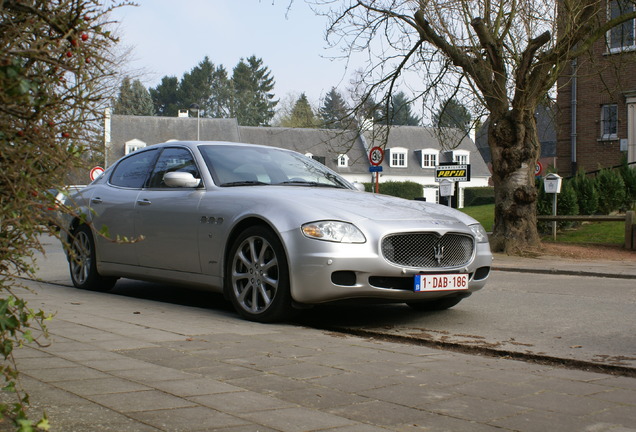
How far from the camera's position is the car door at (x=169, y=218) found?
7391mm

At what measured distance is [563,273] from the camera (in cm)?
1251

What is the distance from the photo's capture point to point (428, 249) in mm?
6555

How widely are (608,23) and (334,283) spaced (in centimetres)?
1295

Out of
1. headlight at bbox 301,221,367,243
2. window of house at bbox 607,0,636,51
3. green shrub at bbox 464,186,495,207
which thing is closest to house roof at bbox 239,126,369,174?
green shrub at bbox 464,186,495,207

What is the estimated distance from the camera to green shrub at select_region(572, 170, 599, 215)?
22.0 metres

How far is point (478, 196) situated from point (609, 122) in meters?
37.3

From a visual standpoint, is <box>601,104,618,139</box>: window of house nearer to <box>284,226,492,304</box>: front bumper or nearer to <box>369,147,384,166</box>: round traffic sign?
<box>369,147,384,166</box>: round traffic sign

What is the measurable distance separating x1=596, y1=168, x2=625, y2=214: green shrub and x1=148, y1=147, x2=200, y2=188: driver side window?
17.0m

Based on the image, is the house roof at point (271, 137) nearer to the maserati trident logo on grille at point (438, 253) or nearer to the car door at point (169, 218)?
the car door at point (169, 218)

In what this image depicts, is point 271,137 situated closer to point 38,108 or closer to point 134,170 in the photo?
point 134,170

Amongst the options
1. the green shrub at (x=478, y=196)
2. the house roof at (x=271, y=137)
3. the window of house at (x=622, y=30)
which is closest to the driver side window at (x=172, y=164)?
the window of house at (x=622, y=30)

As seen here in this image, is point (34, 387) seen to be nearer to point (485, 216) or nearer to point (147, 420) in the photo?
point (147, 420)

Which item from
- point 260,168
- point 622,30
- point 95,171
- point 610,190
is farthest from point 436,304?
point 95,171

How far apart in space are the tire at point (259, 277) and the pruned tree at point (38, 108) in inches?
145
